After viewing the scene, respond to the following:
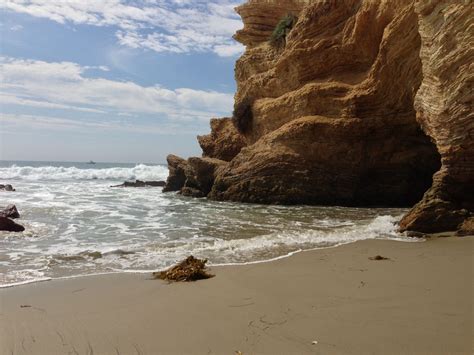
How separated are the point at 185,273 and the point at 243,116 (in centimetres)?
1634

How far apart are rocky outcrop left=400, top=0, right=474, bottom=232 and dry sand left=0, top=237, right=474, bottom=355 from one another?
271cm

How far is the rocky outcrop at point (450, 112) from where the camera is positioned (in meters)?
8.02

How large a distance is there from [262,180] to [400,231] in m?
8.48

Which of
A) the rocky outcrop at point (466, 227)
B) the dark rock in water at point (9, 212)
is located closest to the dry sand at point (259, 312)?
the rocky outcrop at point (466, 227)

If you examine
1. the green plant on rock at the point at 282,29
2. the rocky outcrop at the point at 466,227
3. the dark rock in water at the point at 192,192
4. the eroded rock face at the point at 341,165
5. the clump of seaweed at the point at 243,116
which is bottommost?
the dark rock in water at the point at 192,192

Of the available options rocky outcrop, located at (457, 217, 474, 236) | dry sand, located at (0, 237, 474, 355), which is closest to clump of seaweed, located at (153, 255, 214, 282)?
dry sand, located at (0, 237, 474, 355)

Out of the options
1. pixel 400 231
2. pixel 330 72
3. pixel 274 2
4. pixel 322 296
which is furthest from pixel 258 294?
pixel 274 2

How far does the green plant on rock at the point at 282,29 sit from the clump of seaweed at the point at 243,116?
372 cm

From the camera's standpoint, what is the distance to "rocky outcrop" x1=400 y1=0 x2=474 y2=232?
8.02 metres

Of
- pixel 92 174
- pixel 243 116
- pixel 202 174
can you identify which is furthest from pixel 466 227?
pixel 92 174

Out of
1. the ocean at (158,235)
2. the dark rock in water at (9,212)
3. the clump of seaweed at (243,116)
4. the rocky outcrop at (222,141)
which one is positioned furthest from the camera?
the rocky outcrop at (222,141)

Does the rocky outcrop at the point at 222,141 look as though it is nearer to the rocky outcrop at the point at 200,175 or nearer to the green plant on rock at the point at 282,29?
the rocky outcrop at the point at 200,175

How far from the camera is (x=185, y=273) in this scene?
217 inches

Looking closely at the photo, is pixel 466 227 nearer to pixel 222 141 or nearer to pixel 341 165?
pixel 341 165
